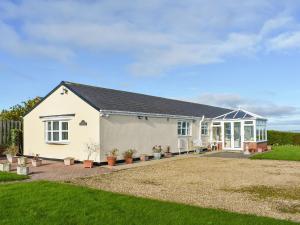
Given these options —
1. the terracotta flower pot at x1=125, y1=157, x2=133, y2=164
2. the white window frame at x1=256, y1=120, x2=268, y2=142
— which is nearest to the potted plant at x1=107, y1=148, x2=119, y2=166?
the terracotta flower pot at x1=125, y1=157, x2=133, y2=164

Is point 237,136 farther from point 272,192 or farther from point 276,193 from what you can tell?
point 276,193

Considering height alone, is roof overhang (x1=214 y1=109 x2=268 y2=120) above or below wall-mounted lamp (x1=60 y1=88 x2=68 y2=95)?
below

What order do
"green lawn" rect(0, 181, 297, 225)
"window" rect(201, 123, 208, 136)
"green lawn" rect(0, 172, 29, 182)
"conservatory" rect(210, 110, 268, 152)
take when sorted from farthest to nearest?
"window" rect(201, 123, 208, 136), "conservatory" rect(210, 110, 268, 152), "green lawn" rect(0, 172, 29, 182), "green lawn" rect(0, 181, 297, 225)

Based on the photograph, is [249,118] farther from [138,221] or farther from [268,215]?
[138,221]

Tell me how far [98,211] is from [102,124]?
34.9 ft

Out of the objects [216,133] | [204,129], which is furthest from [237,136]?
[204,129]

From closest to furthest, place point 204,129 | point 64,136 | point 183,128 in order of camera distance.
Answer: point 64,136, point 183,128, point 204,129

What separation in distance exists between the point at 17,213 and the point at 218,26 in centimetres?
1095

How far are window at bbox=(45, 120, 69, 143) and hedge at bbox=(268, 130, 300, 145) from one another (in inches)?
965

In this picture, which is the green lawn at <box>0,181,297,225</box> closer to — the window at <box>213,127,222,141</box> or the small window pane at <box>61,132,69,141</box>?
the small window pane at <box>61,132,69,141</box>

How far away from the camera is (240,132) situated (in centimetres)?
2791

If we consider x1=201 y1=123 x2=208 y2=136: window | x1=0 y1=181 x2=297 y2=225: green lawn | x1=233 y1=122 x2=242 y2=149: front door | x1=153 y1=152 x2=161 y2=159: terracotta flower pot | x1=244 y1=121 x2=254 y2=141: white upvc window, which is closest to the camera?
x1=0 y1=181 x2=297 y2=225: green lawn

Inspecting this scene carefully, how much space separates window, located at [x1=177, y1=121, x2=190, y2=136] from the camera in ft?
82.6


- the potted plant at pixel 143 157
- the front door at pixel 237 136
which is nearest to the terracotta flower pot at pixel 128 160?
the potted plant at pixel 143 157
